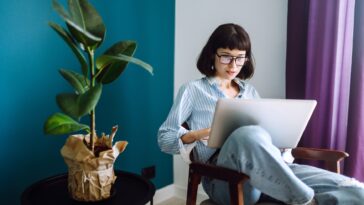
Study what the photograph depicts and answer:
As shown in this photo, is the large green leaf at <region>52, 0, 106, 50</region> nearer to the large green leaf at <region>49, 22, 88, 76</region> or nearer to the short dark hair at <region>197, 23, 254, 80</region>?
the large green leaf at <region>49, 22, 88, 76</region>

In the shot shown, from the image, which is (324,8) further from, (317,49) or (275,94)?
(275,94)

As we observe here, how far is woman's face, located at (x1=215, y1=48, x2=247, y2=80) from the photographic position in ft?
4.75

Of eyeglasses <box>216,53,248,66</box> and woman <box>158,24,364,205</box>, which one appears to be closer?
woman <box>158,24,364,205</box>

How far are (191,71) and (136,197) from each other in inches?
48.6

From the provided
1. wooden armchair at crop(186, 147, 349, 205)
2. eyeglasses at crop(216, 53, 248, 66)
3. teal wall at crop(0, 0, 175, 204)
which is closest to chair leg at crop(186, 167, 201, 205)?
wooden armchair at crop(186, 147, 349, 205)

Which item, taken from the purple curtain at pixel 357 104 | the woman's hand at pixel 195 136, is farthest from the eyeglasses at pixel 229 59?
the purple curtain at pixel 357 104

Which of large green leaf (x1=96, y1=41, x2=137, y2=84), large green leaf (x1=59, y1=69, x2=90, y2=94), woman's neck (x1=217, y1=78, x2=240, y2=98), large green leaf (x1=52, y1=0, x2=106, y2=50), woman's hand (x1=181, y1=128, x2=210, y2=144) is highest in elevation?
large green leaf (x1=52, y1=0, x2=106, y2=50)

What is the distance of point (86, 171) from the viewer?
1.06 metres

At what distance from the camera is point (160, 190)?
7.29ft

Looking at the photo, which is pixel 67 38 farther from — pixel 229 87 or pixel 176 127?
pixel 229 87

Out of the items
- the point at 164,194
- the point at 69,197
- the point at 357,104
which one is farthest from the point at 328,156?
the point at 164,194

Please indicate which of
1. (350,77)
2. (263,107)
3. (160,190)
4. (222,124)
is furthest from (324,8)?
(160,190)

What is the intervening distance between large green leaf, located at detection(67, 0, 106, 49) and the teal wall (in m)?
0.51

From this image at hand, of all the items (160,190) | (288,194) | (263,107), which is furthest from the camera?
(160,190)
